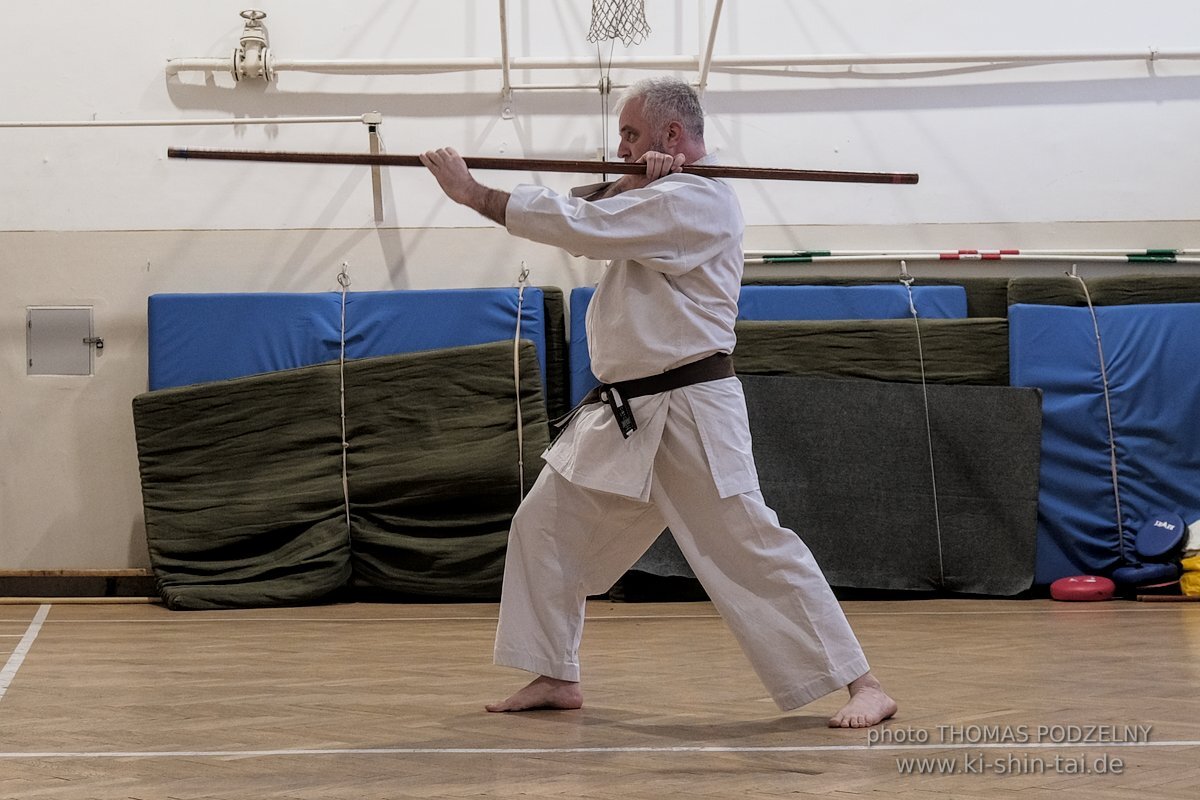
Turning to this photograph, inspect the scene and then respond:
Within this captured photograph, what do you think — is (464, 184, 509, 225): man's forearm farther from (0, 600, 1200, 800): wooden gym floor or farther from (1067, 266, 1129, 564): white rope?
(1067, 266, 1129, 564): white rope

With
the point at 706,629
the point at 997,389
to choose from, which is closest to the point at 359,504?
the point at 706,629

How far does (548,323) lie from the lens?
5.59 metres

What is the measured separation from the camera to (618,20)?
565cm

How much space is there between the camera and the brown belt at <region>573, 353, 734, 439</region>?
2518mm

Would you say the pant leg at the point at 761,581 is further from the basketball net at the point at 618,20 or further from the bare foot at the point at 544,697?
the basketball net at the point at 618,20

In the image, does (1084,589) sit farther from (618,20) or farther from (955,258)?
(618,20)

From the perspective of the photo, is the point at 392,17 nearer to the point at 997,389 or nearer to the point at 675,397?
the point at 997,389

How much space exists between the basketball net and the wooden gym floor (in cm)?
279

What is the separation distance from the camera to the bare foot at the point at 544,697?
2.57 meters

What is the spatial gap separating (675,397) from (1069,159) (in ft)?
13.3

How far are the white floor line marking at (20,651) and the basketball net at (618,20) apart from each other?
3274 millimetres

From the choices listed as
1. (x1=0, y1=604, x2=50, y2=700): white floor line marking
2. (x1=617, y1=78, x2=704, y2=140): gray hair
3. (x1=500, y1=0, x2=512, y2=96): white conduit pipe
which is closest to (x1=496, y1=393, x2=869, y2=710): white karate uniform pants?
(x1=617, y1=78, x2=704, y2=140): gray hair

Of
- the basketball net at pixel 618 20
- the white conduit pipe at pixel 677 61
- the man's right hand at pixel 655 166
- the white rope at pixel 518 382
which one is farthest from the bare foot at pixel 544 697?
the white conduit pipe at pixel 677 61

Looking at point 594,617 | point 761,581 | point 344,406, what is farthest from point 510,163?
point 344,406
